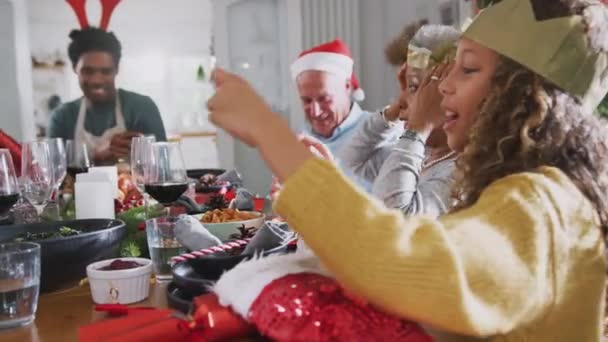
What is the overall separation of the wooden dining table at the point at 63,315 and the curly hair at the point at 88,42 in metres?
3.78

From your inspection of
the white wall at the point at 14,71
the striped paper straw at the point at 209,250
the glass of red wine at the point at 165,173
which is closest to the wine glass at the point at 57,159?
the glass of red wine at the point at 165,173

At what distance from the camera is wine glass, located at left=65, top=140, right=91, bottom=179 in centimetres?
194

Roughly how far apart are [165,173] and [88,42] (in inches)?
139

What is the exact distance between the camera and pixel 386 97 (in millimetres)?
4047

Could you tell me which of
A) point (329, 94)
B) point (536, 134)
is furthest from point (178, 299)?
point (329, 94)

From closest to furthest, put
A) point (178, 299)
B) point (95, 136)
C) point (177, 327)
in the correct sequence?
point (177, 327) < point (178, 299) < point (95, 136)

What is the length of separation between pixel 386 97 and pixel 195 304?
345 cm

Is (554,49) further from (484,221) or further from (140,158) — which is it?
(140,158)

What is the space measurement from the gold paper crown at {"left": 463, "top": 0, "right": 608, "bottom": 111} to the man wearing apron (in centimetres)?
355

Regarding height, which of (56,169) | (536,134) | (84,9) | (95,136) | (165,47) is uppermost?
(84,9)

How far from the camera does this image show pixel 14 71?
4324 mm

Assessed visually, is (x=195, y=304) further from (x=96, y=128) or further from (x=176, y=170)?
(x=96, y=128)

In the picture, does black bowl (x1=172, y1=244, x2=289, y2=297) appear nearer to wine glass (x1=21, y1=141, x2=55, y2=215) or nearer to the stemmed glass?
the stemmed glass

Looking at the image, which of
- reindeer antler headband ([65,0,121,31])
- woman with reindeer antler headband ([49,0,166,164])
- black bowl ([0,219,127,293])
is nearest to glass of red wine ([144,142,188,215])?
black bowl ([0,219,127,293])
